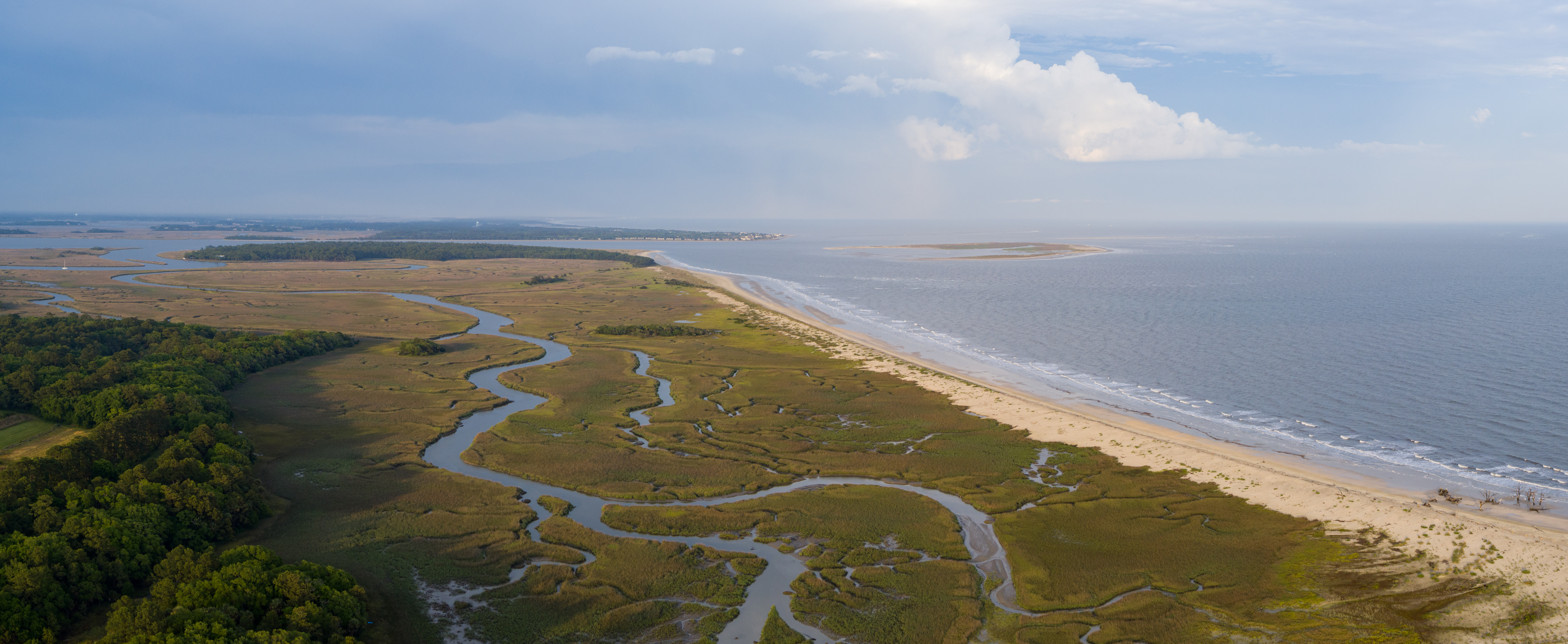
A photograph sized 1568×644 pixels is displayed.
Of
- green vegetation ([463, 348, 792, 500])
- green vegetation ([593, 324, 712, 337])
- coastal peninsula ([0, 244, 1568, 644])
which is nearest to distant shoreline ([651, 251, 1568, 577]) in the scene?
coastal peninsula ([0, 244, 1568, 644])

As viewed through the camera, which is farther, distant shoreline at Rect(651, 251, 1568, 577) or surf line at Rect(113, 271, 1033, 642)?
distant shoreline at Rect(651, 251, 1568, 577)

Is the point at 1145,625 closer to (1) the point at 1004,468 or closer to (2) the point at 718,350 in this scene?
(1) the point at 1004,468

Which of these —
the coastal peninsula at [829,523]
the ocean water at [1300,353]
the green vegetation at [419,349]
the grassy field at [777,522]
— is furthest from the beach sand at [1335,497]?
the green vegetation at [419,349]

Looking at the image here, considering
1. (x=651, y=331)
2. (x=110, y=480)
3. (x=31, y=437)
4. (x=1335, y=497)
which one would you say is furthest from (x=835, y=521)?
(x=651, y=331)

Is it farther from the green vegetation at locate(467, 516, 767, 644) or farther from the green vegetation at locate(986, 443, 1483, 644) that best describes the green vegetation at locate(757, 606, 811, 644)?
the green vegetation at locate(986, 443, 1483, 644)

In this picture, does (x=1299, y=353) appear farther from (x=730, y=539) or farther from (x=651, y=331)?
(x=730, y=539)

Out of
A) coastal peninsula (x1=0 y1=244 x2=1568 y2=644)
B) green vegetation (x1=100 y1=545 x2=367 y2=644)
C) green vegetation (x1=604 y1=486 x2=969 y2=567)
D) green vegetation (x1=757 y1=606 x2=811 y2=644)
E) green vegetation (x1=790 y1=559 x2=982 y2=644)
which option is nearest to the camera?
green vegetation (x1=100 y1=545 x2=367 y2=644)
